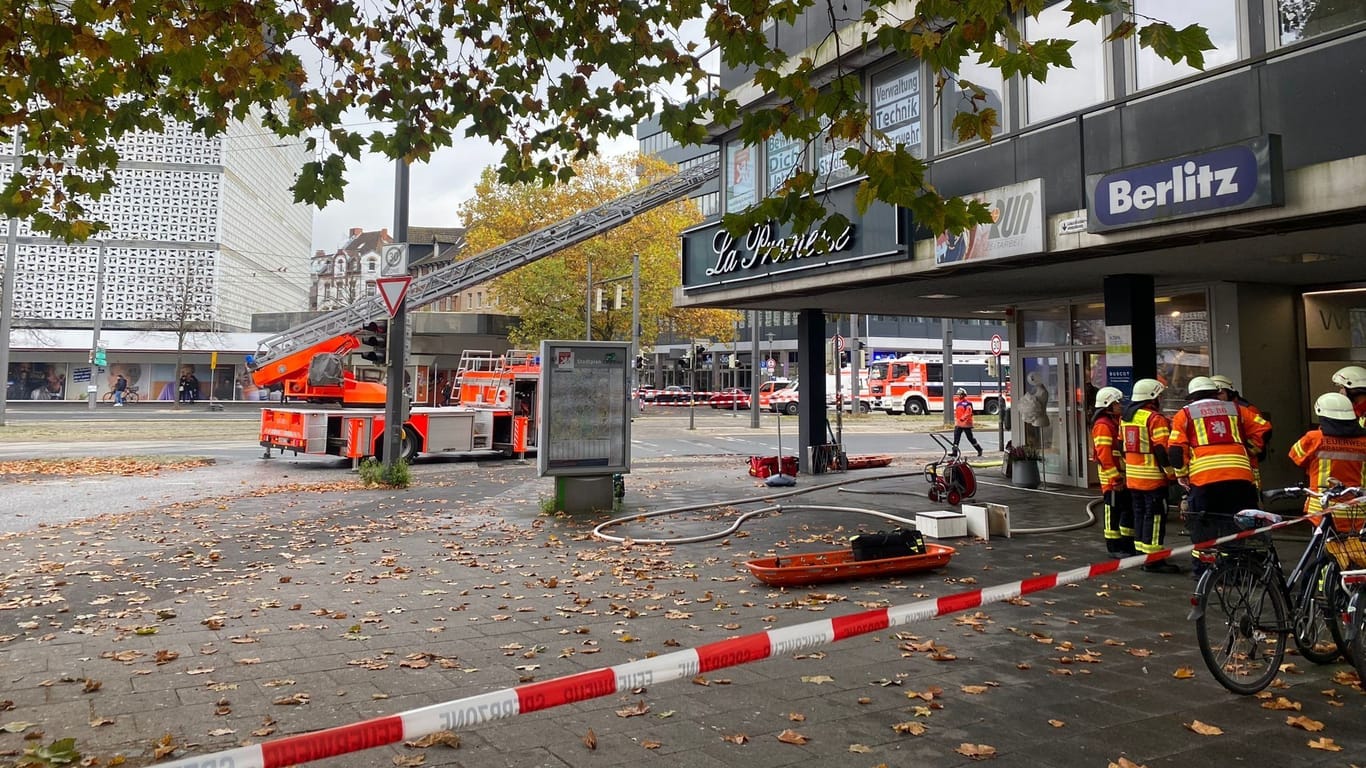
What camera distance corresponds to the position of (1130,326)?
35.3 feet

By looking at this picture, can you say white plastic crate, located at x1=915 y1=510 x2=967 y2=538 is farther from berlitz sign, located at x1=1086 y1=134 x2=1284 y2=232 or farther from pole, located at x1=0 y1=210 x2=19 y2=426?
pole, located at x1=0 y1=210 x2=19 y2=426

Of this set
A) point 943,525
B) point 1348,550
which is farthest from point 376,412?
point 1348,550

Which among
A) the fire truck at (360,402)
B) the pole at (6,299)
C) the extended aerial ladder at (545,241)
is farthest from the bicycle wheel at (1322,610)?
the pole at (6,299)

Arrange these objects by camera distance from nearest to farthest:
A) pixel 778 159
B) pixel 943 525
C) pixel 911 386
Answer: pixel 943 525 → pixel 778 159 → pixel 911 386

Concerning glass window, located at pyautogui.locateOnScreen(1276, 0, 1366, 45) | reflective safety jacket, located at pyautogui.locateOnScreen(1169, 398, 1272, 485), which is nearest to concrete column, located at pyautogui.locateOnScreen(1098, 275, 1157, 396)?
glass window, located at pyautogui.locateOnScreen(1276, 0, 1366, 45)

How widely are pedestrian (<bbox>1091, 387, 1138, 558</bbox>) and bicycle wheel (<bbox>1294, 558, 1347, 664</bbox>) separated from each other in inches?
127

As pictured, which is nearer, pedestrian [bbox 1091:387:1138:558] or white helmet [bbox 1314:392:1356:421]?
white helmet [bbox 1314:392:1356:421]

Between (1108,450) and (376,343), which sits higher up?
(376,343)

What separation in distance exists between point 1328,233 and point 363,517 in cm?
1149

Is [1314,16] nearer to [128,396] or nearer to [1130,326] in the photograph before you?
[1130,326]

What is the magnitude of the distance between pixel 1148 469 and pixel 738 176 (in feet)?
33.9

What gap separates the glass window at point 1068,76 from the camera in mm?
9617

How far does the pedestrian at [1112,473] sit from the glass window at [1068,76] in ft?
12.4

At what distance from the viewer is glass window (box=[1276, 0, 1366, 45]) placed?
7383mm
